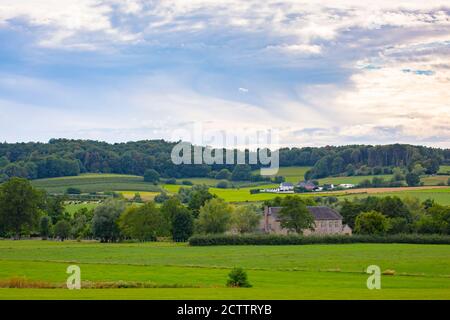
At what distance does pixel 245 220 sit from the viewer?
107312mm

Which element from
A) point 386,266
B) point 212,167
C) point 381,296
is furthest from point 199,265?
point 212,167

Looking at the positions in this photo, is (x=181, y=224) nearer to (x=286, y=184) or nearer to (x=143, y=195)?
(x=143, y=195)

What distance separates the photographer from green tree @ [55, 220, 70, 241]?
110 meters

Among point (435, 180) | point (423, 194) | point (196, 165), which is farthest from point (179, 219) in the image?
point (196, 165)

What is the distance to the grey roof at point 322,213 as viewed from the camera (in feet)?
379

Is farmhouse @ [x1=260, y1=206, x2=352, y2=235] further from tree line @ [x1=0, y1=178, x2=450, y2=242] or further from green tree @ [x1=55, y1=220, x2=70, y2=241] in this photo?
green tree @ [x1=55, y1=220, x2=70, y2=241]

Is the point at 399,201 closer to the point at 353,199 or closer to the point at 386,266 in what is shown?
the point at 353,199

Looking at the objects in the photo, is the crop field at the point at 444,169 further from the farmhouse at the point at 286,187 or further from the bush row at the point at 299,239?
the bush row at the point at 299,239

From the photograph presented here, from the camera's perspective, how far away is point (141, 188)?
536 feet

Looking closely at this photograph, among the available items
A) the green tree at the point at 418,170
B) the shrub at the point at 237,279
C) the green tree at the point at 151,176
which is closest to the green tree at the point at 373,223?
the green tree at the point at 418,170

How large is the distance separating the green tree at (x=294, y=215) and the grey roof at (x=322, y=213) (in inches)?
339

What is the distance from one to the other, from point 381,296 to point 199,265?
30.9 m

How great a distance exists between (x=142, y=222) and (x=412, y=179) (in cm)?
6890

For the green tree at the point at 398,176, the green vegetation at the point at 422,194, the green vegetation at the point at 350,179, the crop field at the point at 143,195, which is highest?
the green tree at the point at 398,176
